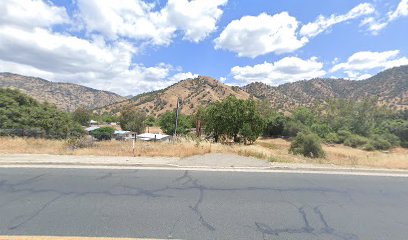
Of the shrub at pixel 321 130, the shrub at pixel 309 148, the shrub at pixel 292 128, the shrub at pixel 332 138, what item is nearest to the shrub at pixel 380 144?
the shrub at pixel 332 138

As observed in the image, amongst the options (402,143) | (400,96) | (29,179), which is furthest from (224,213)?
(400,96)

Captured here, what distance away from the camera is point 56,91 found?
156500mm

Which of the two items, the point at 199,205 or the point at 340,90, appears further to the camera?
the point at 340,90

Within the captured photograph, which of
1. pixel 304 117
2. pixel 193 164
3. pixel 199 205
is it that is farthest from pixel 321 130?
pixel 199 205

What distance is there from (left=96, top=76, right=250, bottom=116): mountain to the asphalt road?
95.4 meters

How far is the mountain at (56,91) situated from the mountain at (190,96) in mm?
27632

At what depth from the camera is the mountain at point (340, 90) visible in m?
105

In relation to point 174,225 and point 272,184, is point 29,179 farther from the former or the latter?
point 272,184

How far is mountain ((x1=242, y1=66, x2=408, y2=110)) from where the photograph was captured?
343ft

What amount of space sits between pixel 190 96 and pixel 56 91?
272ft

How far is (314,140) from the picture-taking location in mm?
28875

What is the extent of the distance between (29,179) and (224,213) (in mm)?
6150

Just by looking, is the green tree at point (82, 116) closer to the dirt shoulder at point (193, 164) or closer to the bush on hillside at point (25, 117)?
the bush on hillside at point (25, 117)

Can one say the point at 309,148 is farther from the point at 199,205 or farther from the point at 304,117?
the point at 304,117
